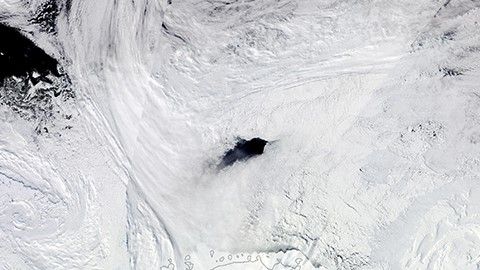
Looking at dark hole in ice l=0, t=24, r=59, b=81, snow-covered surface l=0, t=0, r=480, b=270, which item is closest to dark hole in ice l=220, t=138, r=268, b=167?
snow-covered surface l=0, t=0, r=480, b=270

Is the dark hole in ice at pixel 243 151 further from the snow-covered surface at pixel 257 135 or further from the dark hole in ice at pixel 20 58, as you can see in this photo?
the dark hole in ice at pixel 20 58

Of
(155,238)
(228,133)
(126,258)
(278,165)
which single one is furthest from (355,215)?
(126,258)

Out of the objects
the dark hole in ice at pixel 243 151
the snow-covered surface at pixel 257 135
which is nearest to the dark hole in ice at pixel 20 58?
the snow-covered surface at pixel 257 135

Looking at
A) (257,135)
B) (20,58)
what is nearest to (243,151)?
(257,135)

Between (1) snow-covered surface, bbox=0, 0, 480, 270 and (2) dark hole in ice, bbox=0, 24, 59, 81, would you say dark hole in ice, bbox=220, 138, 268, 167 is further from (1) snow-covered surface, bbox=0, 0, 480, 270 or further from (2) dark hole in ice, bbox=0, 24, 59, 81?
(2) dark hole in ice, bbox=0, 24, 59, 81

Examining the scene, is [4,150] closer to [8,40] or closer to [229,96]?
[8,40]

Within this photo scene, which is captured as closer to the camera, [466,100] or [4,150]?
[466,100]

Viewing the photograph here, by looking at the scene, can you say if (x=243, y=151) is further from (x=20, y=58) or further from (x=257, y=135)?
(x=20, y=58)
